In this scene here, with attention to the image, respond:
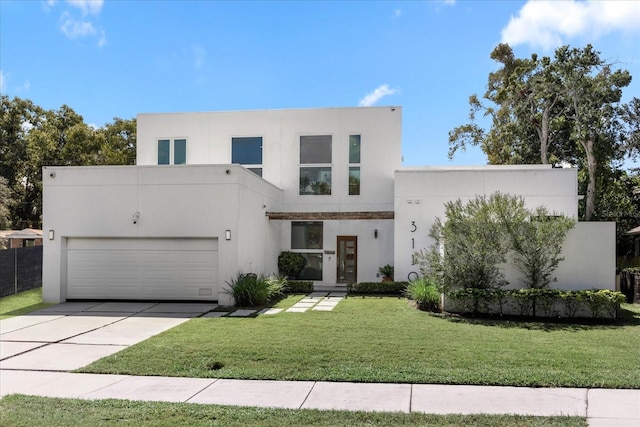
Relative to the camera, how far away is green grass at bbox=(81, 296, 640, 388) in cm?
691

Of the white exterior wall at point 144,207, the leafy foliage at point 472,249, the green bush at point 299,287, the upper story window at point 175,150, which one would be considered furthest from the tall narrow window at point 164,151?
the leafy foliage at point 472,249

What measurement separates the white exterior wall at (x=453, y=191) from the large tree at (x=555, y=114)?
6474mm

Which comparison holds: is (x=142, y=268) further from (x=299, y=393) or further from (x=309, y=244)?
(x=299, y=393)

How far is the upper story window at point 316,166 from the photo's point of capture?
771 inches

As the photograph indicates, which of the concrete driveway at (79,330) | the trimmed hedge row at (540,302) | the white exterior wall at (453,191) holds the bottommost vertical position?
the concrete driveway at (79,330)

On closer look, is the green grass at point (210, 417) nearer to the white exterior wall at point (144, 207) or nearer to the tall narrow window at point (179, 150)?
→ the white exterior wall at point (144, 207)

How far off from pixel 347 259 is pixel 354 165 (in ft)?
12.1

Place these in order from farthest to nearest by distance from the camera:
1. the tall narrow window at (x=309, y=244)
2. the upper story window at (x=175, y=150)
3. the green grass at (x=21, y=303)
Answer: the upper story window at (x=175, y=150) < the tall narrow window at (x=309, y=244) < the green grass at (x=21, y=303)

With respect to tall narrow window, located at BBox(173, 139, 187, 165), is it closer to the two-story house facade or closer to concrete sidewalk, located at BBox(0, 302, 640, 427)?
the two-story house facade

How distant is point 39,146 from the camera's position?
30078 millimetres

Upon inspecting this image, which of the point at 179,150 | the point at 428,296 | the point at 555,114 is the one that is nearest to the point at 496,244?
the point at 428,296

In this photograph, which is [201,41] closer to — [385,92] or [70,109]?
[385,92]

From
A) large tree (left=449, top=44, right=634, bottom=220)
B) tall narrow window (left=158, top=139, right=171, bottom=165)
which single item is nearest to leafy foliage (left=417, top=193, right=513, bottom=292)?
tall narrow window (left=158, top=139, right=171, bottom=165)

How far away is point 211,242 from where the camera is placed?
569 inches
